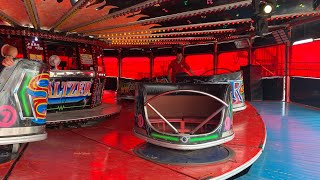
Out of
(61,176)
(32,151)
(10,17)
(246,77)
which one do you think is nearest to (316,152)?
(61,176)

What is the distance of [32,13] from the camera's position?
3.81 m

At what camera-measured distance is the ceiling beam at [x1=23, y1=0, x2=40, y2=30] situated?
335 cm

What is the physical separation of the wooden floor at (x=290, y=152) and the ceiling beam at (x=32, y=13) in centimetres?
294

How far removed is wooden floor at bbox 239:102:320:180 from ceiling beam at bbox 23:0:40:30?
9.63 feet

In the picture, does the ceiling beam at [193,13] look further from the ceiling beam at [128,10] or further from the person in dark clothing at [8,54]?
the person in dark clothing at [8,54]

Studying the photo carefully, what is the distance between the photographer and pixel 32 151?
288 centimetres

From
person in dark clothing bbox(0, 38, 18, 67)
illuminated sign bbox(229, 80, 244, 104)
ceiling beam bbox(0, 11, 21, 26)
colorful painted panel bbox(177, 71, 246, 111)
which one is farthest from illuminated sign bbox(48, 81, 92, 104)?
illuminated sign bbox(229, 80, 244, 104)

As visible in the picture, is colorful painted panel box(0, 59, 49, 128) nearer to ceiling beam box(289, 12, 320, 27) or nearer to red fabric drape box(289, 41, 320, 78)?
ceiling beam box(289, 12, 320, 27)

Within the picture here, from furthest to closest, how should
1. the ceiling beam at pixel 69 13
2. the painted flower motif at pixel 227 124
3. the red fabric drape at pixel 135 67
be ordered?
1. the red fabric drape at pixel 135 67
2. the ceiling beam at pixel 69 13
3. the painted flower motif at pixel 227 124

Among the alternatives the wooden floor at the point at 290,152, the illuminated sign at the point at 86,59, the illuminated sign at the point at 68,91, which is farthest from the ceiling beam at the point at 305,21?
the illuminated sign at the point at 68,91

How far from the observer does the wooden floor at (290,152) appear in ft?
8.97

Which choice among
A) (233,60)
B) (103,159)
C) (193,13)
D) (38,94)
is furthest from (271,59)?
(38,94)

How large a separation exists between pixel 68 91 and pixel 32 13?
1.46m

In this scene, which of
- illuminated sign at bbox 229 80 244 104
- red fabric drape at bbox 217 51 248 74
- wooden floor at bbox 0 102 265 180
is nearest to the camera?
wooden floor at bbox 0 102 265 180
